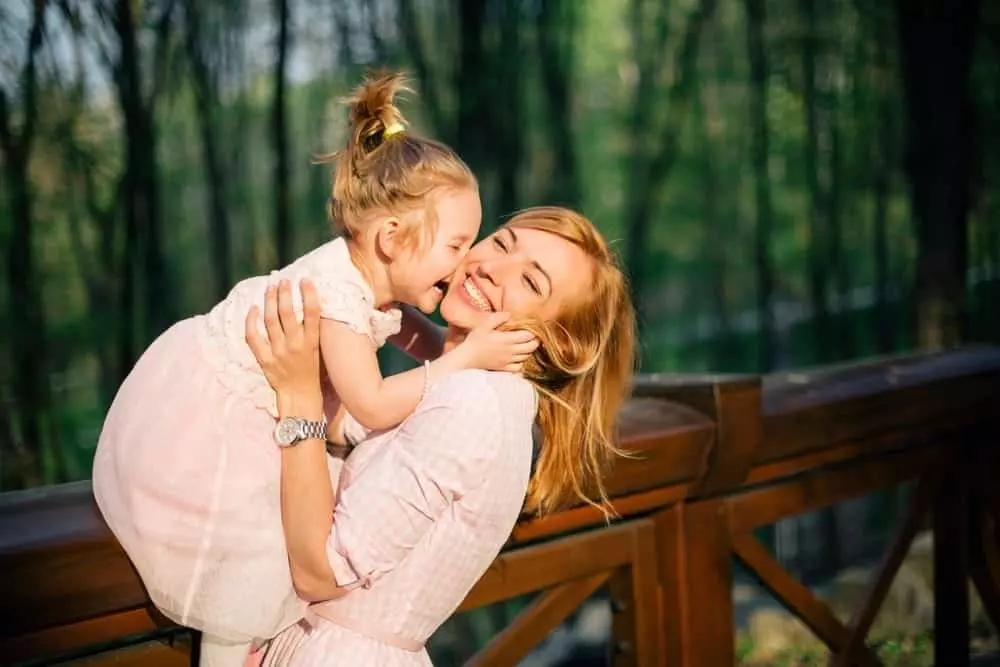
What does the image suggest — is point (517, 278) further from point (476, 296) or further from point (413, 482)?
point (413, 482)

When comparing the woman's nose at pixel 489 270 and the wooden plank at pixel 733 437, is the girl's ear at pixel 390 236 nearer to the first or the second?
the woman's nose at pixel 489 270

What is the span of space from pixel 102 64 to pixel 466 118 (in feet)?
4.98

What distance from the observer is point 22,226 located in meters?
3.51

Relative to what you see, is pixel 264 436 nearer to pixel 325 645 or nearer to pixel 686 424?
pixel 325 645

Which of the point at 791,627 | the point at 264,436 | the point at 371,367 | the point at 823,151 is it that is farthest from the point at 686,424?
the point at 823,151

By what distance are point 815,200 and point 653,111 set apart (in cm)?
100

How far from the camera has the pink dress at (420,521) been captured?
53.8 inches

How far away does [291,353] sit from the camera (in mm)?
1380

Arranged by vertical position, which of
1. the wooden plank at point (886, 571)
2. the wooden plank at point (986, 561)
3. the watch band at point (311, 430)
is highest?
the watch band at point (311, 430)

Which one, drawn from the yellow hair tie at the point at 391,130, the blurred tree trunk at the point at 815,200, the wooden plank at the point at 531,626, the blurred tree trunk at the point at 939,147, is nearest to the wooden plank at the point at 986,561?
the wooden plank at the point at 531,626

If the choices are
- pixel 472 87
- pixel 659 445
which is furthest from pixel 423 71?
pixel 659 445

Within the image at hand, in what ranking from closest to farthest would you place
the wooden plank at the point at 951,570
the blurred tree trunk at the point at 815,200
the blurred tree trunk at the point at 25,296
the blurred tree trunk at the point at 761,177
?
the wooden plank at the point at 951,570 → the blurred tree trunk at the point at 25,296 → the blurred tree trunk at the point at 761,177 → the blurred tree trunk at the point at 815,200

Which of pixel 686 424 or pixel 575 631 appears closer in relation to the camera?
pixel 686 424

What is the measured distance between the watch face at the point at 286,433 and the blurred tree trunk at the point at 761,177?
186 inches
